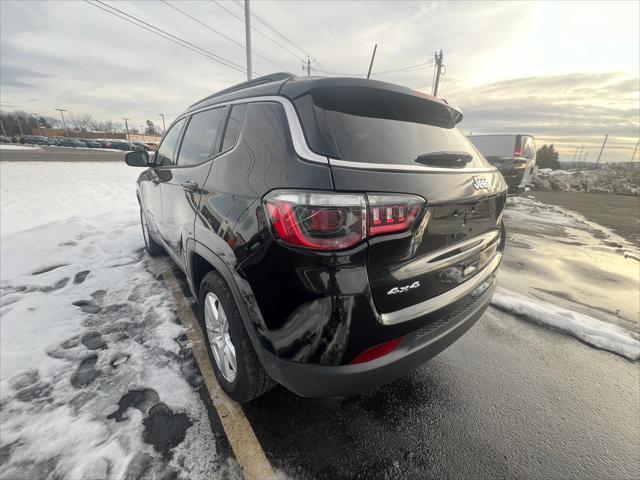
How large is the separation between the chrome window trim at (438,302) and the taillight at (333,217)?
41 centimetres

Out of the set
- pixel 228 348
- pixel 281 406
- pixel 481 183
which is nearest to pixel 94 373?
pixel 228 348

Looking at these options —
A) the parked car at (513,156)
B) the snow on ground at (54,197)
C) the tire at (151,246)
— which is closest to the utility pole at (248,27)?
the snow on ground at (54,197)

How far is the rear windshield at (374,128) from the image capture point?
1486 millimetres

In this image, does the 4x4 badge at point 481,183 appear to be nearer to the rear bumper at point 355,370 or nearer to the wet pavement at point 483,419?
the rear bumper at point 355,370

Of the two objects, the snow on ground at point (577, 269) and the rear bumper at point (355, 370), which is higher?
the rear bumper at point (355, 370)

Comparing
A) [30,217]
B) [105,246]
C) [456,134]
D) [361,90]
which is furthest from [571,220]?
[30,217]

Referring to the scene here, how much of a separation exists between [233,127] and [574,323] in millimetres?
3731

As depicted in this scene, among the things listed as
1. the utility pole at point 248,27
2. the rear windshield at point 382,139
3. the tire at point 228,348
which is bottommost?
the tire at point 228,348

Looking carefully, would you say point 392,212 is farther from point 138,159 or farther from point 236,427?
point 138,159

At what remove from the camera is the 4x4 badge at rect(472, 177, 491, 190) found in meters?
1.85

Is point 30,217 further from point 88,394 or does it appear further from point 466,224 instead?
point 466,224

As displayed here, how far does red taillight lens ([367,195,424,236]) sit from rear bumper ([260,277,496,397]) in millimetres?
571

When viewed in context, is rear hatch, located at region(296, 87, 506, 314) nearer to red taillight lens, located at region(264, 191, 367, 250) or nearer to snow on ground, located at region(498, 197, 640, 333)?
red taillight lens, located at region(264, 191, 367, 250)

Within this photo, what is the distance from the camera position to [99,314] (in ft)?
10.0
